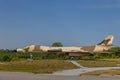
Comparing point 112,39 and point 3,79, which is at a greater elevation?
point 112,39

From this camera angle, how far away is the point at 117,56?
64312 mm

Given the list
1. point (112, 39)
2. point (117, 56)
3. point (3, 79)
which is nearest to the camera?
point (3, 79)

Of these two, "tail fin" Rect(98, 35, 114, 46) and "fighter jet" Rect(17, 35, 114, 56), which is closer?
"fighter jet" Rect(17, 35, 114, 56)

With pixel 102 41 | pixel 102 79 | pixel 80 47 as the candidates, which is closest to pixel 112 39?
pixel 102 41

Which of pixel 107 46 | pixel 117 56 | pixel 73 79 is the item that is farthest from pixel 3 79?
pixel 117 56

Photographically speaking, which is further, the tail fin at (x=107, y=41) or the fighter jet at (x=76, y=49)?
the tail fin at (x=107, y=41)

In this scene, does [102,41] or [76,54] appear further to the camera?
[102,41]

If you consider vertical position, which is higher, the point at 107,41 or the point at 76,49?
the point at 107,41

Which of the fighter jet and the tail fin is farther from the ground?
the tail fin

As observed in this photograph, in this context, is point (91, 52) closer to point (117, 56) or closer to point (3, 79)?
point (117, 56)

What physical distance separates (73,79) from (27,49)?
3427 cm

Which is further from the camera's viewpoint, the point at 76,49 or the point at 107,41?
the point at 107,41

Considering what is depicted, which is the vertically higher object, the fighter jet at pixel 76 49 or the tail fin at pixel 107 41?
the tail fin at pixel 107 41

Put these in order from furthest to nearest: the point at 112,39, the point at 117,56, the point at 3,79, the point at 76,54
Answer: the point at 117,56 < the point at 112,39 < the point at 76,54 < the point at 3,79
